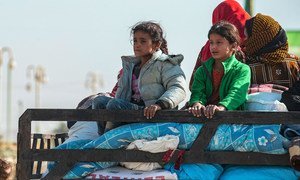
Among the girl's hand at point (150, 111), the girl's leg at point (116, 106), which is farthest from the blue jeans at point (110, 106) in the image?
the girl's hand at point (150, 111)

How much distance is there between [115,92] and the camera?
7.83 metres

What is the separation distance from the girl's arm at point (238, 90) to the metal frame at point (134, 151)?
286 mm

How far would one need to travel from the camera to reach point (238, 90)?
6.86 m

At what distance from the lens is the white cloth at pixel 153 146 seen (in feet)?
21.5

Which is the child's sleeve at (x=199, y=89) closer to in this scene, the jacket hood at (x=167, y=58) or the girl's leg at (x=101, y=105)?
the jacket hood at (x=167, y=58)

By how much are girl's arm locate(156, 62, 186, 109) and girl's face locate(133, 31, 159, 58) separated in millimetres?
199

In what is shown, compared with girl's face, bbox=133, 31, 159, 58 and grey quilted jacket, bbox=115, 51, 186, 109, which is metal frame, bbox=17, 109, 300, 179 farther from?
girl's face, bbox=133, 31, 159, 58

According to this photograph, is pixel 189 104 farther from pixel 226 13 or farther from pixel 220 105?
pixel 226 13

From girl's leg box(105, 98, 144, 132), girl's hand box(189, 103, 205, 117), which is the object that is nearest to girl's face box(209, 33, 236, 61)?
girl's hand box(189, 103, 205, 117)

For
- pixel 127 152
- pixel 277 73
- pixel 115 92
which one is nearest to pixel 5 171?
pixel 115 92

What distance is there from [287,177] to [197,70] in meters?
1.20

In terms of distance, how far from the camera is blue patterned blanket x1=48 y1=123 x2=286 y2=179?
21.5 ft

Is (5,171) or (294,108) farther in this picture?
(5,171)

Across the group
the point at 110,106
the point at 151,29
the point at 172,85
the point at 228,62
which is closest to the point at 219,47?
the point at 228,62
